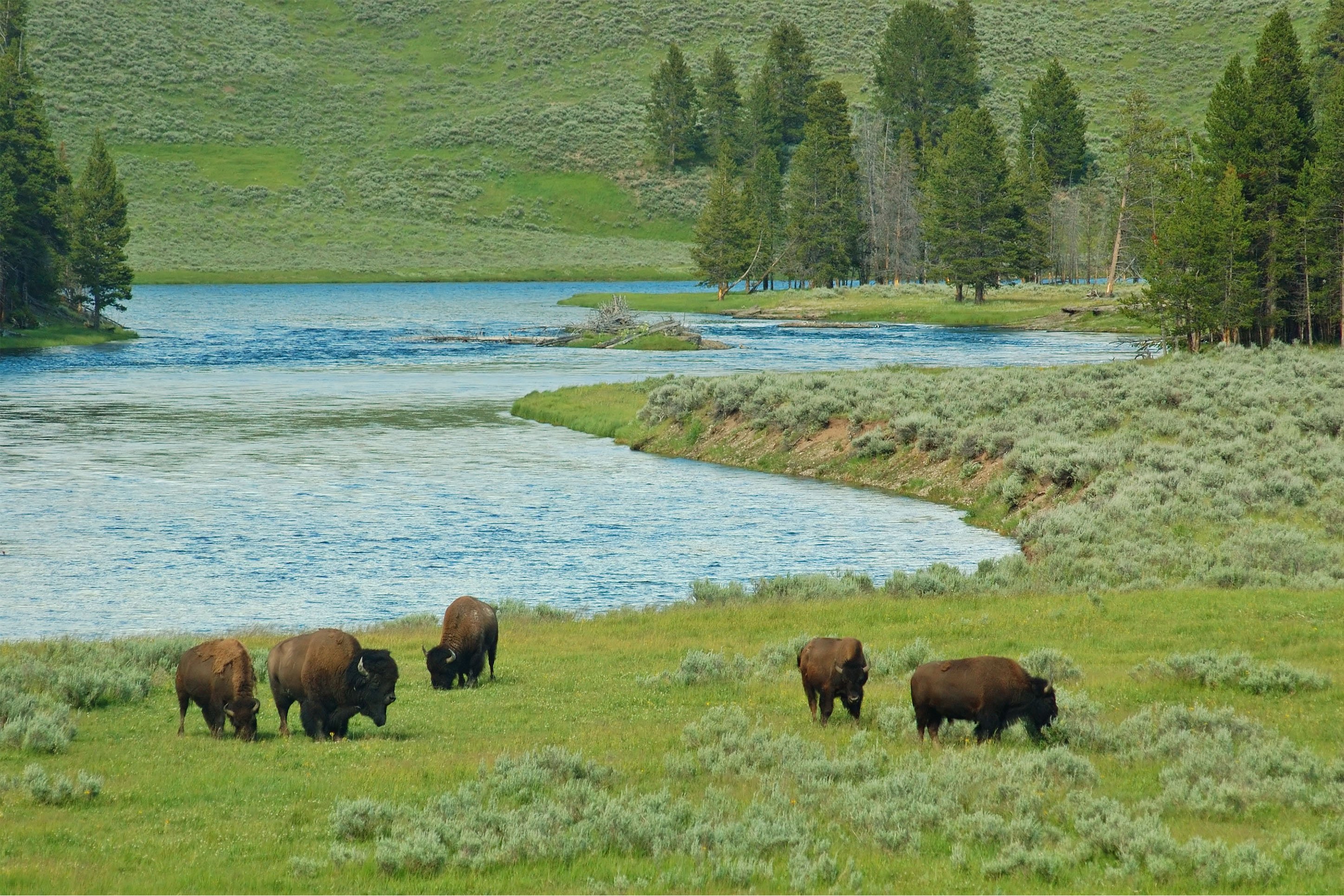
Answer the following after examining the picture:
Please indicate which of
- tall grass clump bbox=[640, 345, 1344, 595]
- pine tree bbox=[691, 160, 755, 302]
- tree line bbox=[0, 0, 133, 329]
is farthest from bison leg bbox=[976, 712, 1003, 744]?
pine tree bbox=[691, 160, 755, 302]

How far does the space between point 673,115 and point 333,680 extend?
557 ft

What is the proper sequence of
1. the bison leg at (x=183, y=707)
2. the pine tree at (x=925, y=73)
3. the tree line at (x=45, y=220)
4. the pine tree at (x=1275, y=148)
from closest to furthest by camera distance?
the bison leg at (x=183, y=707), the pine tree at (x=1275, y=148), the tree line at (x=45, y=220), the pine tree at (x=925, y=73)

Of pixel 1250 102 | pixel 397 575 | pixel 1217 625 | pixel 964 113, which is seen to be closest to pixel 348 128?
pixel 964 113

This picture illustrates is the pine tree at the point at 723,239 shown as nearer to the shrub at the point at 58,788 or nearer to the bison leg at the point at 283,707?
the bison leg at the point at 283,707

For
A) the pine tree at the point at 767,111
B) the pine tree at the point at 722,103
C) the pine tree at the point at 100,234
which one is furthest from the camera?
the pine tree at the point at 722,103

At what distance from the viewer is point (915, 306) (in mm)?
103500

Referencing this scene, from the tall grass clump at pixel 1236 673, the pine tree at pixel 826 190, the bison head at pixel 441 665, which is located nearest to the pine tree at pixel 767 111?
the pine tree at pixel 826 190

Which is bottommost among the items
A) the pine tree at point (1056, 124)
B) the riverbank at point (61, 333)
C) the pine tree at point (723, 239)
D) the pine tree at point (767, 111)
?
the riverbank at point (61, 333)

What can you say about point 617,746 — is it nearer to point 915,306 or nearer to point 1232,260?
point 1232,260

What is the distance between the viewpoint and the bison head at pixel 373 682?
43.8ft

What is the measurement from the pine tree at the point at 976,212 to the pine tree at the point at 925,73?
3910 centimetres

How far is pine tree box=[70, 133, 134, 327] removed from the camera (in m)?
82.0

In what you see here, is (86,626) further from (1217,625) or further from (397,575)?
(1217,625)

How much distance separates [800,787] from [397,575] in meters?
16.6
